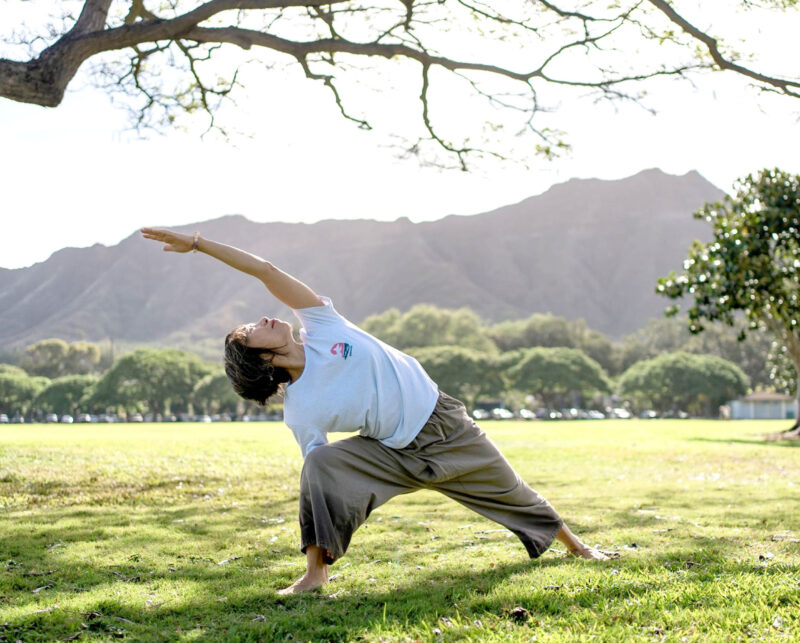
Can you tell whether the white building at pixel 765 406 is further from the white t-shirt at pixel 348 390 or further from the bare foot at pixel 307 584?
the bare foot at pixel 307 584

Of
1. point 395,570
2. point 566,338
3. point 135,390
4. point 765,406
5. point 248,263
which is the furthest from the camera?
point 566,338

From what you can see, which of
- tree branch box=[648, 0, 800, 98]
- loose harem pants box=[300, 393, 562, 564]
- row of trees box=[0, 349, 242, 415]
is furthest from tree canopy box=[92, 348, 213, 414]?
loose harem pants box=[300, 393, 562, 564]

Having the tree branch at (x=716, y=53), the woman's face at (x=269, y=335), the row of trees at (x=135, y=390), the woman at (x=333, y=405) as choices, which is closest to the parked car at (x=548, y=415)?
the row of trees at (x=135, y=390)

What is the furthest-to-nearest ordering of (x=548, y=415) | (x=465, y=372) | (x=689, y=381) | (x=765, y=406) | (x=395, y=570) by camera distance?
1. (x=765, y=406)
2. (x=689, y=381)
3. (x=465, y=372)
4. (x=548, y=415)
5. (x=395, y=570)

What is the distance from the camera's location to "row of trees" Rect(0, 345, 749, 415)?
298 ft

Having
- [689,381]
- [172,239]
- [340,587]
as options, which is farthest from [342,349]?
[689,381]

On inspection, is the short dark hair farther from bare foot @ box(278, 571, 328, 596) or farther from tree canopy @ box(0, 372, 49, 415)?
tree canopy @ box(0, 372, 49, 415)

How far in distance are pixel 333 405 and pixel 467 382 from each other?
85.9 m

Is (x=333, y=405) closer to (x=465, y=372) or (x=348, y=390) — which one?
(x=348, y=390)

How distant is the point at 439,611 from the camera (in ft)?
14.4

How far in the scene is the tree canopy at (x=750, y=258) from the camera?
22328 mm

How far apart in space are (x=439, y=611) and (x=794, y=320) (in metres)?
21.0

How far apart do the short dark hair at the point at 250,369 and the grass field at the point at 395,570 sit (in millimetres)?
1234

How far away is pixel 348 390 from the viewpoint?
4.90 meters
